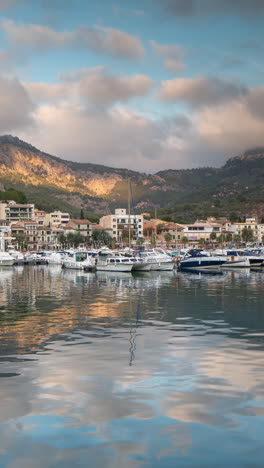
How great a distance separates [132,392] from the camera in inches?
510

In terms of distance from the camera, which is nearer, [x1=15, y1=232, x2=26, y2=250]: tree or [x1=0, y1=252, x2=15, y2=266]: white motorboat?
[x1=0, y1=252, x2=15, y2=266]: white motorboat

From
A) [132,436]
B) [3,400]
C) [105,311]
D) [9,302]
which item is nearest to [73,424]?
[132,436]

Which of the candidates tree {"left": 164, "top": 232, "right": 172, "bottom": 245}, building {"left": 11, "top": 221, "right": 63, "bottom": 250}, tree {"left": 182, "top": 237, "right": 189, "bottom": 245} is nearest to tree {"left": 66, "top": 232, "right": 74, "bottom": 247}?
building {"left": 11, "top": 221, "right": 63, "bottom": 250}

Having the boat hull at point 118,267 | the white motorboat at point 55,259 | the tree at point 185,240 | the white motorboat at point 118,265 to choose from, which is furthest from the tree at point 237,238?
the boat hull at point 118,267

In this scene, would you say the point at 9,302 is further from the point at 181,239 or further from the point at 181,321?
the point at 181,239

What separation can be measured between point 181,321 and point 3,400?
48.0 feet

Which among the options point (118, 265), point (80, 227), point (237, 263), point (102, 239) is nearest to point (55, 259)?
point (118, 265)

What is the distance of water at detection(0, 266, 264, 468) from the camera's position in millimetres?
9438

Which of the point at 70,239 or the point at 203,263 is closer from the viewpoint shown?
the point at 203,263

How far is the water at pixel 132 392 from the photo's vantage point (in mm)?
9438

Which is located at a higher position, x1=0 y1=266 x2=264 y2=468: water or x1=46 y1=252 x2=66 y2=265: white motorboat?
x1=46 y1=252 x2=66 y2=265: white motorboat

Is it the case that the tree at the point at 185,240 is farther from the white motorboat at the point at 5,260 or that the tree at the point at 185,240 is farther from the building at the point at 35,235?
the white motorboat at the point at 5,260

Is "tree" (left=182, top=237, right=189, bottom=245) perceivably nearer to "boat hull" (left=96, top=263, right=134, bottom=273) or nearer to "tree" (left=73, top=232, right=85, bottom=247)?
"tree" (left=73, top=232, right=85, bottom=247)

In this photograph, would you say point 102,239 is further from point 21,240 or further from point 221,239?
point 221,239
